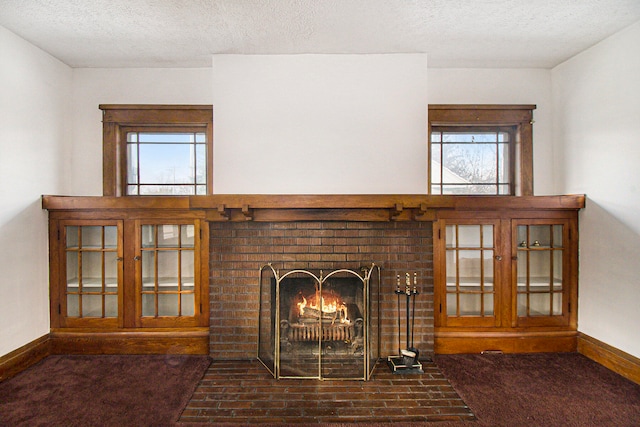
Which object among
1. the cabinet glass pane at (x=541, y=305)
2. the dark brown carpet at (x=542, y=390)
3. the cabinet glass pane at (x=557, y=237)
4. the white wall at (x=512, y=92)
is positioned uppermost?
the white wall at (x=512, y=92)

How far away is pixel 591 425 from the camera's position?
212cm

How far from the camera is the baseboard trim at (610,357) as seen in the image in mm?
2635

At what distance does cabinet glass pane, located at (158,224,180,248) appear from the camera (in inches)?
126

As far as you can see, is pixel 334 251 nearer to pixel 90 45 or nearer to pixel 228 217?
pixel 228 217

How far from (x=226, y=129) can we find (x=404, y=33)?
163 cm

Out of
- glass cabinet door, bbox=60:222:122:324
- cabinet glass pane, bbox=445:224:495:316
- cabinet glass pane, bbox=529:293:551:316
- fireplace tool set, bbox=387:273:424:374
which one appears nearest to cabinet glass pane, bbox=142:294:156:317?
glass cabinet door, bbox=60:222:122:324

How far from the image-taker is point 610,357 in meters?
2.83

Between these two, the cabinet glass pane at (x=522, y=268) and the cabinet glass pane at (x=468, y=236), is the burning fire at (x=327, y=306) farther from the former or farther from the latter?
the cabinet glass pane at (x=522, y=268)

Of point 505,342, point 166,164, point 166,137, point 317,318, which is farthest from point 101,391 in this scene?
point 505,342

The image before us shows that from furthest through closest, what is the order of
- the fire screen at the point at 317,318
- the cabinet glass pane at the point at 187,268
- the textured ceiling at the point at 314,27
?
the cabinet glass pane at the point at 187,268, the fire screen at the point at 317,318, the textured ceiling at the point at 314,27

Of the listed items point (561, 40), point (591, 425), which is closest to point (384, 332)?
point (591, 425)

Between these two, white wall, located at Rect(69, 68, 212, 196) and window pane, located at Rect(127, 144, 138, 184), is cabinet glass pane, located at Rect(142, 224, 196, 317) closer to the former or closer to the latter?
window pane, located at Rect(127, 144, 138, 184)

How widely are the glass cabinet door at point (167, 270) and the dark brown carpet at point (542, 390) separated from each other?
2.34 meters

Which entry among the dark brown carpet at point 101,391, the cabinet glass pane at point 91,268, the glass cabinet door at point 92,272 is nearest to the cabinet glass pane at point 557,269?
the dark brown carpet at point 101,391
